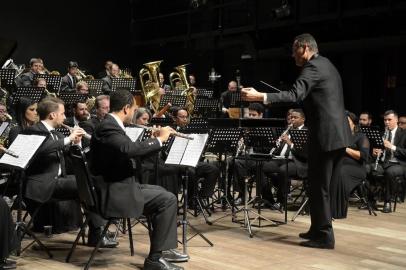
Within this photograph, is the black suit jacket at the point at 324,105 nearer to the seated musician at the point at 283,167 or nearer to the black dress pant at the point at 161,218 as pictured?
the black dress pant at the point at 161,218

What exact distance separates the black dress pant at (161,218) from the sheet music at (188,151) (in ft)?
2.94

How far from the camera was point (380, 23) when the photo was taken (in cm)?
1026

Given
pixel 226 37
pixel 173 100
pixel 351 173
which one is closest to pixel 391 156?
pixel 351 173

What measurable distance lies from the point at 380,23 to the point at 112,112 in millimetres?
7032

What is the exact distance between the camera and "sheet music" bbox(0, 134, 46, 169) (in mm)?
4691

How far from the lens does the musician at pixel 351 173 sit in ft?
22.9

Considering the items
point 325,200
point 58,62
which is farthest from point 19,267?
point 58,62

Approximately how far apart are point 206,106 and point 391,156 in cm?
→ 326

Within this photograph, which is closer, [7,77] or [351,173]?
[351,173]

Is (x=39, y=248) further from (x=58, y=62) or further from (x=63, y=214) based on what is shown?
(x=58, y=62)

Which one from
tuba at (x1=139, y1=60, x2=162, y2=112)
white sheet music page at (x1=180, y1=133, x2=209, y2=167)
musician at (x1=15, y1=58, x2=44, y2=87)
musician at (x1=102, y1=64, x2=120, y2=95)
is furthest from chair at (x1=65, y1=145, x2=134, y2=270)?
tuba at (x1=139, y1=60, x2=162, y2=112)

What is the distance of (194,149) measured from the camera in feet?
18.0

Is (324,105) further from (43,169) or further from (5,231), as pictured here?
(5,231)

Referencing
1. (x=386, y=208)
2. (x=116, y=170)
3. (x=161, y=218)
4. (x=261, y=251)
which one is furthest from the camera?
(x=386, y=208)
